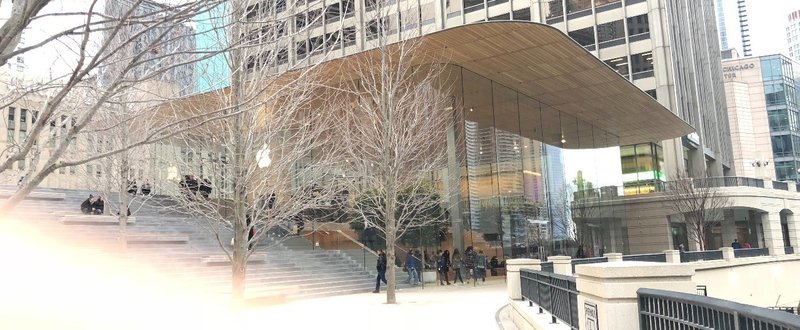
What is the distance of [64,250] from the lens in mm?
18156

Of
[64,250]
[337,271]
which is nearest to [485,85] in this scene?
[337,271]

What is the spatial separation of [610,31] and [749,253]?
20.1 meters

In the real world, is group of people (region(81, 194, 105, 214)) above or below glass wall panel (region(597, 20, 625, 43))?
below

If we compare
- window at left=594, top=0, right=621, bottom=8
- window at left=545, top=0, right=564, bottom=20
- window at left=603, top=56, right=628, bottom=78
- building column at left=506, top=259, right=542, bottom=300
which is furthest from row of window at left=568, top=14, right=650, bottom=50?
building column at left=506, top=259, right=542, bottom=300

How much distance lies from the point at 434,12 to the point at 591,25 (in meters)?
12.4

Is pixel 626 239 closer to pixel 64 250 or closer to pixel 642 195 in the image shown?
pixel 642 195

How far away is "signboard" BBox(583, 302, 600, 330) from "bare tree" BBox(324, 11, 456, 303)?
31.4 ft

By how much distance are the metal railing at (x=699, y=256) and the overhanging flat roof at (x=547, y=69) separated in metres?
7.64

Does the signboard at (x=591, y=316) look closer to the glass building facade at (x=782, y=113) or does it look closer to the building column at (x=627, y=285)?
the building column at (x=627, y=285)

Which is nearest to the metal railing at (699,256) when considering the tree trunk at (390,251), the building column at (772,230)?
the building column at (772,230)

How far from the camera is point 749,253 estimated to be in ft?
114

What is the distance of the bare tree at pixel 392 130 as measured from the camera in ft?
55.5

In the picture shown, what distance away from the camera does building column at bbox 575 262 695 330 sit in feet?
17.0

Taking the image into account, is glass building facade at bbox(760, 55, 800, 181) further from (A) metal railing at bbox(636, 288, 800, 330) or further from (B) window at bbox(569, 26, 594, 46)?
(A) metal railing at bbox(636, 288, 800, 330)
